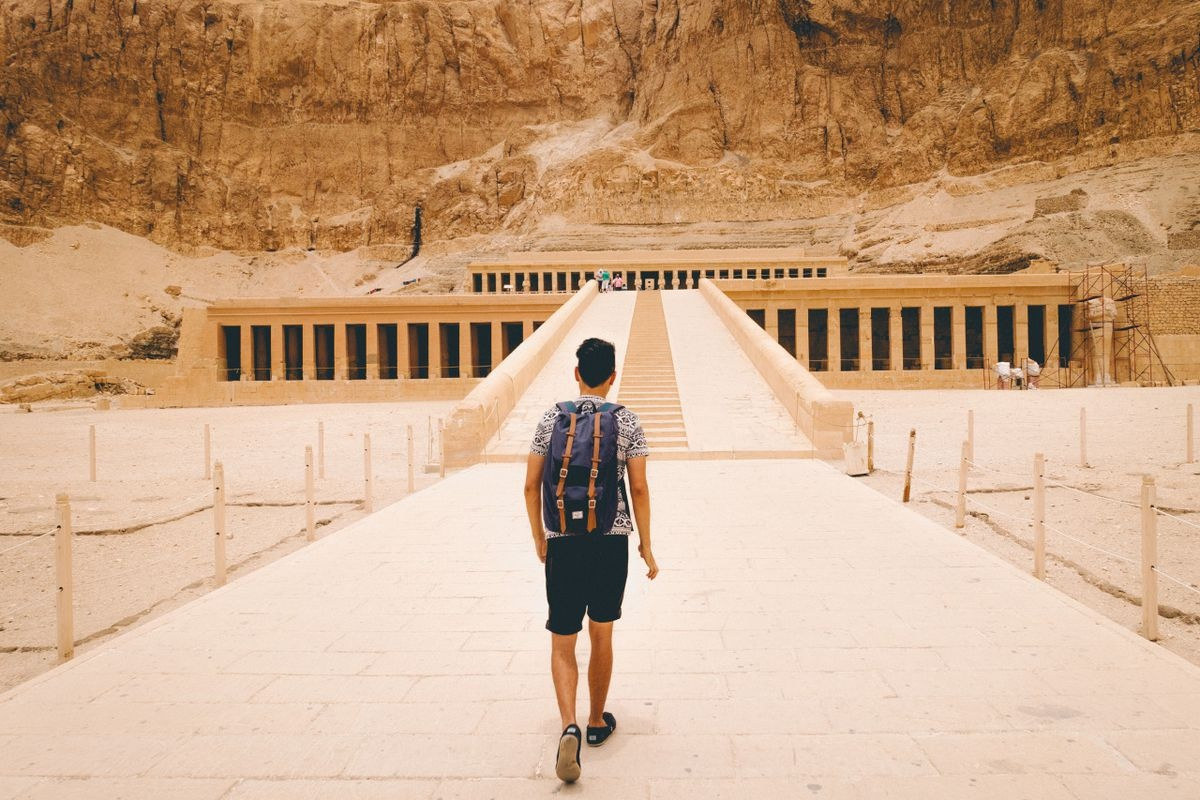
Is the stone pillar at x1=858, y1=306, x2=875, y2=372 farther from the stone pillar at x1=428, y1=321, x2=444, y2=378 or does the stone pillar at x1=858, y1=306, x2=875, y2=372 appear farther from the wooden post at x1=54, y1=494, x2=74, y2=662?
the wooden post at x1=54, y1=494, x2=74, y2=662

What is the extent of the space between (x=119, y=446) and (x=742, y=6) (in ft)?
213

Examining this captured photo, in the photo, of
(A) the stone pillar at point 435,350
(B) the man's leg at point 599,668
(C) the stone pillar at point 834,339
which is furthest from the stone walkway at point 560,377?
(C) the stone pillar at point 834,339

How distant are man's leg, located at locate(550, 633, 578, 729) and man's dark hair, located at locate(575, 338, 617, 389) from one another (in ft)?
3.33

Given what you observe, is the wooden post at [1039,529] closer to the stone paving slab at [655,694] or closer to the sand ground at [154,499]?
the stone paving slab at [655,694]

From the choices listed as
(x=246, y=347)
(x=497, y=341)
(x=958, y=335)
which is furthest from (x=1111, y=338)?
(x=246, y=347)

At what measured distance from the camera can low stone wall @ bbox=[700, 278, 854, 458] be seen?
11.2 meters

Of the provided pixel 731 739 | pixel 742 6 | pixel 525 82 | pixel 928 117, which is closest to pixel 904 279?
pixel 731 739

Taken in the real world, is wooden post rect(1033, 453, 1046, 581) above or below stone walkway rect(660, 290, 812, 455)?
below

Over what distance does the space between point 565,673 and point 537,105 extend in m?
79.5

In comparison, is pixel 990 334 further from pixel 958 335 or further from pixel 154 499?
pixel 154 499

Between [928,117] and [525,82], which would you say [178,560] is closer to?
[928,117]

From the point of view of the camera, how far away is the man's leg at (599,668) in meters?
2.98

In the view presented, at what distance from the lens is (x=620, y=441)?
3.11 m

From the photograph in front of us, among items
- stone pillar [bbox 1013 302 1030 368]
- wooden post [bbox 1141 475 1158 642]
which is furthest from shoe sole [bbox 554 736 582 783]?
stone pillar [bbox 1013 302 1030 368]
